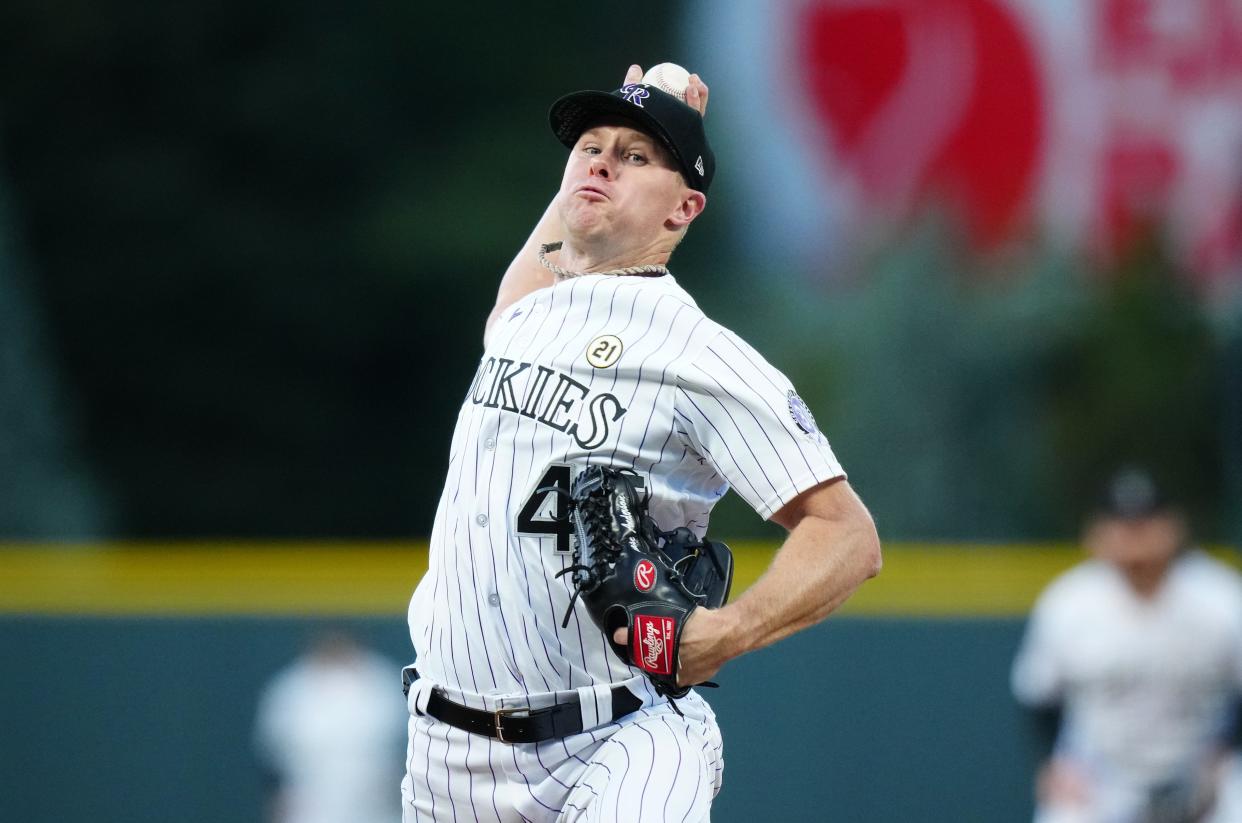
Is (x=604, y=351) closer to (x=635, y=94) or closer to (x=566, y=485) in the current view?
(x=566, y=485)

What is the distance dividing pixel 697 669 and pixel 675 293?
800 mm

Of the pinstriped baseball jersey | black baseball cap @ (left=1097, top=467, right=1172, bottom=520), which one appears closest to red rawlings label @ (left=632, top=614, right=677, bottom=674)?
the pinstriped baseball jersey

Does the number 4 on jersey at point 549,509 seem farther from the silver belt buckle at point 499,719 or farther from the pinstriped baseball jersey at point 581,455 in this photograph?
the silver belt buckle at point 499,719

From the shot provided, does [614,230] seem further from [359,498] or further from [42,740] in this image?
[359,498]

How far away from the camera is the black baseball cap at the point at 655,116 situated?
379 cm

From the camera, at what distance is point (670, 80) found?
12.9ft

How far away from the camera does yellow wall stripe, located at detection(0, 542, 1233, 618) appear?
8578mm

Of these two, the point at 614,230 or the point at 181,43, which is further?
the point at 181,43

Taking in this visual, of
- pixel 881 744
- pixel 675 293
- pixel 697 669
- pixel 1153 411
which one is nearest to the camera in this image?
pixel 697 669

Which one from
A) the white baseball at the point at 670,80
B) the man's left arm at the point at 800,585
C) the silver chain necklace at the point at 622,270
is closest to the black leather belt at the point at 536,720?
the man's left arm at the point at 800,585

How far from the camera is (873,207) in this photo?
18.5 meters

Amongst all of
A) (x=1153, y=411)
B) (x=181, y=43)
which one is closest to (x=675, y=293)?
(x=1153, y=411)

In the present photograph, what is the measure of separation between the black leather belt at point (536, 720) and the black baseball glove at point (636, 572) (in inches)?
5.6

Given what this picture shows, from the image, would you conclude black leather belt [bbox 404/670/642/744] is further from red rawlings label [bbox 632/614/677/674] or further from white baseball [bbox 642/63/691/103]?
white baseball [bbox 642/63/691/103]
